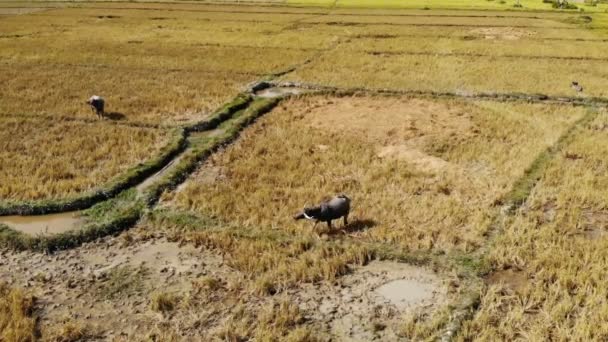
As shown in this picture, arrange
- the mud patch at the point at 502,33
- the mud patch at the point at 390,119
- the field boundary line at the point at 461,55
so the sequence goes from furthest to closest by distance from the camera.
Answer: the mud patch at the point at 502,33, the field boundary line at the point at 461,55, the mud patch at the point at 390,119

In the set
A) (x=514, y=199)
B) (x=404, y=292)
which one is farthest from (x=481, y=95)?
(x=404, y=292)

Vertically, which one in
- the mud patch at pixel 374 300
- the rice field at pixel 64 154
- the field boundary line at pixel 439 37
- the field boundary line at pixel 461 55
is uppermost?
the field boundary line at pixel 439 37

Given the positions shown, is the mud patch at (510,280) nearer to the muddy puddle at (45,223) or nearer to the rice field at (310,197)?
the rice field at (310,197)

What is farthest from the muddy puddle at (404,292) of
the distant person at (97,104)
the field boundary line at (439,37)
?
the field boundary line at (439,37)

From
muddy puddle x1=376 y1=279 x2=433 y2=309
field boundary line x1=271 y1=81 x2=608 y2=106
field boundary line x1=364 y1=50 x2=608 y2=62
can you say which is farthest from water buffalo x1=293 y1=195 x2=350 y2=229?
field boundary line x1=364 y1=50 x2=608 y2=62

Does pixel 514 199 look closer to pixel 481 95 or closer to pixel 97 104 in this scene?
pixel 481 95

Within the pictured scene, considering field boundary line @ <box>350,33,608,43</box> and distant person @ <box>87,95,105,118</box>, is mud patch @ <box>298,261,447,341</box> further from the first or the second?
field boundary line @ <box>350,33,608,43</box>

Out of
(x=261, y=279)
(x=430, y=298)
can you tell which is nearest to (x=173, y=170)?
(x=261, y=279)
